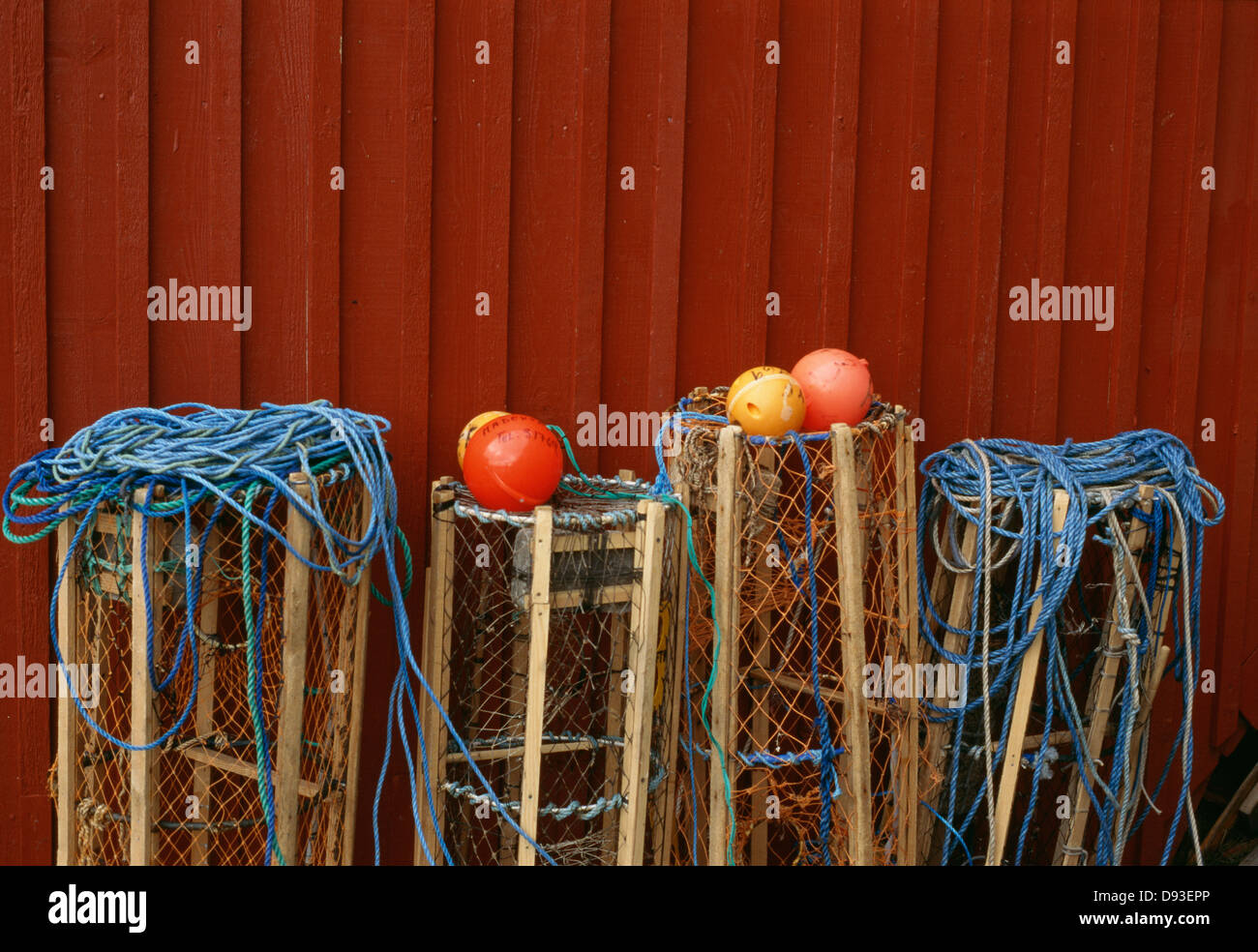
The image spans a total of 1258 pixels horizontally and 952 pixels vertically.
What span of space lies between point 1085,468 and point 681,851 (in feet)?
6.13

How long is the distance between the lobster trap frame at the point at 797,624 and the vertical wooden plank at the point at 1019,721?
26cm

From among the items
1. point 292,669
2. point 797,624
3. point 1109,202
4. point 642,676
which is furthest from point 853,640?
point 1109,202

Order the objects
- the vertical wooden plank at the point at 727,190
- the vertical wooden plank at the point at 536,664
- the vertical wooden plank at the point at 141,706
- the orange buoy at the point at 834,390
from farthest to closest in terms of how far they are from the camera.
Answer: the vertical wooden plank at the point at 727,190, the orange buoy at the point at 834,390, the vertical wooden plank at the point at 536,664, the vertical wooden plank at the point at 141,706

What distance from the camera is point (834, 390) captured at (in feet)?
11.6

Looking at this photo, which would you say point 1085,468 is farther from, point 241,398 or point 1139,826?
point 241,398

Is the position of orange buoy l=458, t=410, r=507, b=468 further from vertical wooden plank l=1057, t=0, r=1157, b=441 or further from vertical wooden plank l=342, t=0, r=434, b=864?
vertical wooden plank l=1057, t=0, r=1157, b=441

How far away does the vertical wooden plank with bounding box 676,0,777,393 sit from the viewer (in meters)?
3.96

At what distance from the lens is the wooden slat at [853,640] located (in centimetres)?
336

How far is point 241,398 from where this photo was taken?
3.69 meters

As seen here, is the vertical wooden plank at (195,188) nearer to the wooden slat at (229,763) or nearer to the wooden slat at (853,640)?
the wooden slat at (229,763)

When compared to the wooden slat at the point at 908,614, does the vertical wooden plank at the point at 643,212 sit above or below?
above

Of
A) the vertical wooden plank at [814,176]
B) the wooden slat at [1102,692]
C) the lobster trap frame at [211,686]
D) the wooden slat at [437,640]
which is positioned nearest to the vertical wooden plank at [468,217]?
the wooden slat at [437,640]

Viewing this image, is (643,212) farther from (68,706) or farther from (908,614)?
(68,706)
